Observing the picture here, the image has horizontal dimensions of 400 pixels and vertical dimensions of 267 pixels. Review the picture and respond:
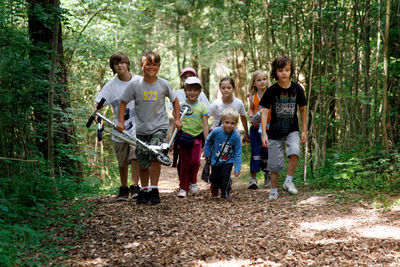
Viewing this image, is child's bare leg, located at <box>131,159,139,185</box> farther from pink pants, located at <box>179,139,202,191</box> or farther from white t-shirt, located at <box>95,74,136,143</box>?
pink pants, located at <box>179,139,202,191</box>

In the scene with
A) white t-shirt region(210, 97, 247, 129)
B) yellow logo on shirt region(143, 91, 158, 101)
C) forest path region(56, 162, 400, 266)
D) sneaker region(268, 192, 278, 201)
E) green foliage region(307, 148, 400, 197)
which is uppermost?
A: yellow logo on shirt region(143, 91, 158, 101)

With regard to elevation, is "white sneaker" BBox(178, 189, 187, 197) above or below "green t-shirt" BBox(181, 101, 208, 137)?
below

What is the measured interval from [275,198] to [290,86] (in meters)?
1.60

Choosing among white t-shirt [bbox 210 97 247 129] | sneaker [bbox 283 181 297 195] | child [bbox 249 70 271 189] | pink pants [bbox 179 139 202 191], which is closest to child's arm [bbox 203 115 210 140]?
pink pants [bbox 179 139 202 191]

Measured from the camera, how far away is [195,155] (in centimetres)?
630

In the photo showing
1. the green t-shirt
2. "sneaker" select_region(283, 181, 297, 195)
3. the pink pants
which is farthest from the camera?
the green t-shirt

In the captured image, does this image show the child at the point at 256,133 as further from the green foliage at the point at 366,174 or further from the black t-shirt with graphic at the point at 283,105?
the black t-shirt with graphic at the point at 283,105

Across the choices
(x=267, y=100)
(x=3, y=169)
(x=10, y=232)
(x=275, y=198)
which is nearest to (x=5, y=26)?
(x=3, y=169)

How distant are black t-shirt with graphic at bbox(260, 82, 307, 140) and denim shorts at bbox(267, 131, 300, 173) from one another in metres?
0.07

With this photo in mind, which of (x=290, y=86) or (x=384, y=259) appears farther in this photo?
(x=290, y=86)

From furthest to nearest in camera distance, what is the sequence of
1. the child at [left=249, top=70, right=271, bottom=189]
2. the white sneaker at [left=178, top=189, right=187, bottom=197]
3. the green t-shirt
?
the child at [left=249, top=70, right=271, bottom=189]
the green t-shirt
the white sneaker at [left=178, top=189, right=187, bottom=197]

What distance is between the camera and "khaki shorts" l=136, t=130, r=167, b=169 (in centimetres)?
523

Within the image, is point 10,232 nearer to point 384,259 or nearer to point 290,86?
point 384,259

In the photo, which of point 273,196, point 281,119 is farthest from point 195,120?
point 273,196
